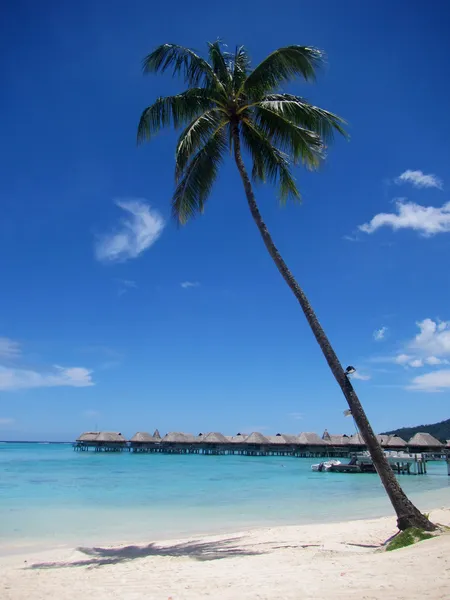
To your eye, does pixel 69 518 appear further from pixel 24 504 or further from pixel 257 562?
pixel 257 562

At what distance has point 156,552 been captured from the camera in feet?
29.7

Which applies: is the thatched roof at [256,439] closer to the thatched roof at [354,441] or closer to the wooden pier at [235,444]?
the wooden pier at [235,444]

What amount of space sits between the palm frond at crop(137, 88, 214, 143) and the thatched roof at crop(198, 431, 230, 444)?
6273 cm

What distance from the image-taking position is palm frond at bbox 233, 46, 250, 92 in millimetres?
10008

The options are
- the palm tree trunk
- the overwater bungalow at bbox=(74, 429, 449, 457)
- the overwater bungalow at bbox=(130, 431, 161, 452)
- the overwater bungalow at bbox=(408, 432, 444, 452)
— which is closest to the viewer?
the palm tree trunk

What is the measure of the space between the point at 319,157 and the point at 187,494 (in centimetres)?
1659

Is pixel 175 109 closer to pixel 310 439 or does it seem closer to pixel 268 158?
pixel 268 158

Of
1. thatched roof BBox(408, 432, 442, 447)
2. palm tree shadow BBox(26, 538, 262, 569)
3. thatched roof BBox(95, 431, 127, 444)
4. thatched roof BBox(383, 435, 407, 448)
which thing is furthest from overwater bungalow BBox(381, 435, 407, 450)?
palm tree shadow BBox(26, 538, 262, 569)

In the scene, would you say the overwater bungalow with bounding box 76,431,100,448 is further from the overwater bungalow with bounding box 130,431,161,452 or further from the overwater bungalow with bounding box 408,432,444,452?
the overwater bungalow with bounding box 408,432,444,452

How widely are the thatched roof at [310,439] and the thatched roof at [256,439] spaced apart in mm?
4905

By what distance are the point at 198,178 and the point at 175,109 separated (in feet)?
4.90

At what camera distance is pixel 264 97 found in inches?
392

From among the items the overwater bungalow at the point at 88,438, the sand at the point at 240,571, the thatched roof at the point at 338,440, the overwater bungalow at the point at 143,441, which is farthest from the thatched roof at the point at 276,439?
the sand at the point at 240,571

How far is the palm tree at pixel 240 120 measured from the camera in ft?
31.2
